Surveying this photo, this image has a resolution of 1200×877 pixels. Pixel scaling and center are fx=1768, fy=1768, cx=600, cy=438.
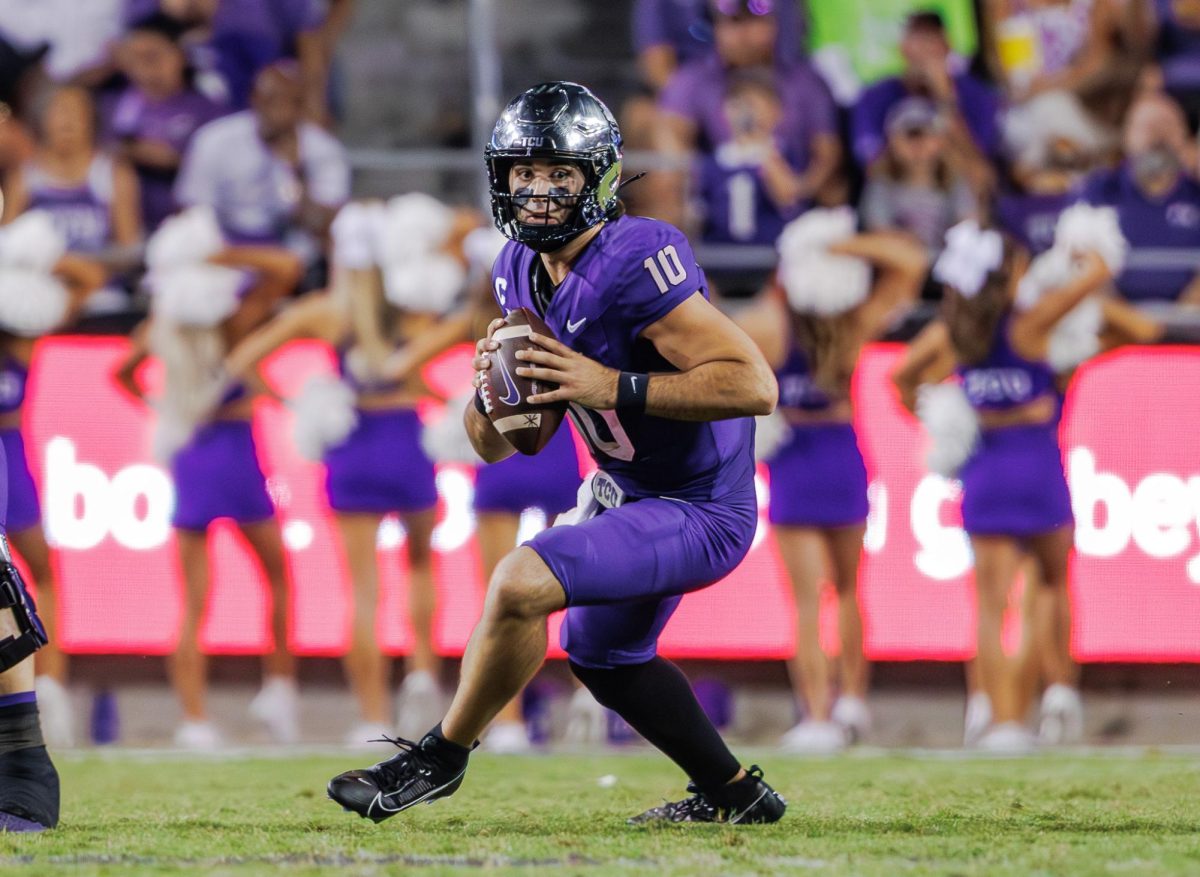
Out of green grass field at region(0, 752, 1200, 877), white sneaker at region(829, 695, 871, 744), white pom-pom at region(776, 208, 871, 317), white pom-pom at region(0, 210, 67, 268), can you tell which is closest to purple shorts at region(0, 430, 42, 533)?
white pom-pom at region(0, 210, 67, 268)

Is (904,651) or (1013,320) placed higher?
(1013,320)

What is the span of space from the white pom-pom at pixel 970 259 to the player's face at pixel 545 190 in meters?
4.18

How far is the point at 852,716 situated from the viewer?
25.5ft

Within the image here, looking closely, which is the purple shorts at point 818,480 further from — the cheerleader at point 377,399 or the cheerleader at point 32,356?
the cheerleader at point 32,356

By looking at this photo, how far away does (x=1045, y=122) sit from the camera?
9.54 m

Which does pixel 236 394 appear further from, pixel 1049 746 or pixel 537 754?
pixel 1049 746

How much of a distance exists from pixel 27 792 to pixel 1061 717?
5005mm

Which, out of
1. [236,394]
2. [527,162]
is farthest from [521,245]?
[236,394]

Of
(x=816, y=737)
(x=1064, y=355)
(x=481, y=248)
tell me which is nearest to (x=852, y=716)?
(x=816, y=737)

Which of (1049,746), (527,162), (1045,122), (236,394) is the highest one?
(1045,122)

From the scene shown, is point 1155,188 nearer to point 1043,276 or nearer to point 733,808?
point 1043,276

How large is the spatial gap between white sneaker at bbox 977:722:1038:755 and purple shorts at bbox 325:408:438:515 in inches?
103

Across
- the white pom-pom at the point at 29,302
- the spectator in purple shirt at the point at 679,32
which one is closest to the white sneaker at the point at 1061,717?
the spectator in purple shirt at the point at 679,32

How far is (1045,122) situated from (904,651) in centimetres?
323
